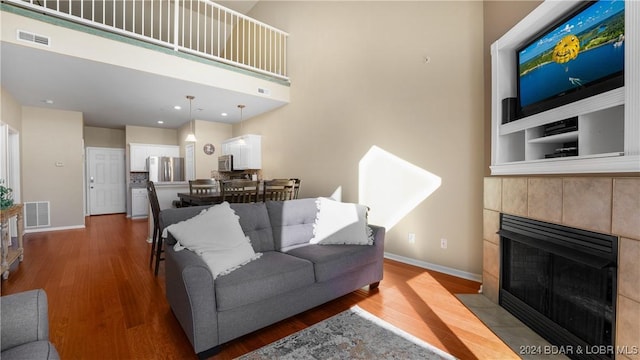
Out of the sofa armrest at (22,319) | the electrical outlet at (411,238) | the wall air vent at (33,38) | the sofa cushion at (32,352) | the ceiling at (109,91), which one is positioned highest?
the wall air vent at (33,38)

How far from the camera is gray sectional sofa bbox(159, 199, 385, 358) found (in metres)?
1.60

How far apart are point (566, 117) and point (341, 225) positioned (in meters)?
1.83

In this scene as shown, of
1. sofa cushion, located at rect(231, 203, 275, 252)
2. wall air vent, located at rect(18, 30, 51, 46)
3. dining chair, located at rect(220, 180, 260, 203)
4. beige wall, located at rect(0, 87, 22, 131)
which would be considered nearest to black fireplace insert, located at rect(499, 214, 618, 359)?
sofa cushion, located at rect(231, 203, 275, 252)

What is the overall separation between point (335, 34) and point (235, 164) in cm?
351

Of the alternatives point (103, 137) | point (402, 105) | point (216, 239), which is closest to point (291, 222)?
point (216, 239)

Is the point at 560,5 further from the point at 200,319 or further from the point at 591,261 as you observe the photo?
the point at 200,319

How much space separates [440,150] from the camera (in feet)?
10.1

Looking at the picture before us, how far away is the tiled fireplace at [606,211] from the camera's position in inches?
53.5

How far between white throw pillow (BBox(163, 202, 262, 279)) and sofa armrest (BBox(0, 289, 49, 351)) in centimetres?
81

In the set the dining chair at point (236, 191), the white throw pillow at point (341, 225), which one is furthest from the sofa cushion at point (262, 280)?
the dining chair at point (236, 191)

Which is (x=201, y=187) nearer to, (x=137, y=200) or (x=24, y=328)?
(x=24, y=328)

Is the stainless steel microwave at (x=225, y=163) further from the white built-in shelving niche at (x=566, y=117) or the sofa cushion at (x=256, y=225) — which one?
the white built-in shelving niche at (x=566, y=117)

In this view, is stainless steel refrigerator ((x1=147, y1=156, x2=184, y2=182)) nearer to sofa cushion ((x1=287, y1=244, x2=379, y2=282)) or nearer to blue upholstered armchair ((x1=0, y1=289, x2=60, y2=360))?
sofa cushion ((x1=287, y1=244, x2=379, y2=282))

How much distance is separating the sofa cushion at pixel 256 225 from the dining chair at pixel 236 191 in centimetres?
102
